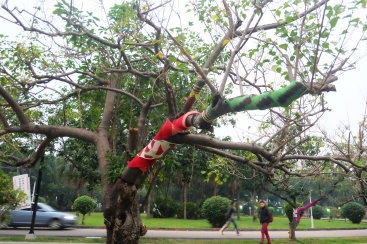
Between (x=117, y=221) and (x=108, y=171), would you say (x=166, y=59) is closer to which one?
(x=108, y=171)

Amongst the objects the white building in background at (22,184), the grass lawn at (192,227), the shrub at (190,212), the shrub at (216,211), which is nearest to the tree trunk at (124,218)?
the white building in background at (22,184)

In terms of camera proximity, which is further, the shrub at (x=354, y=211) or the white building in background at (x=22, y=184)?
the shrub at (x=354, y=211)

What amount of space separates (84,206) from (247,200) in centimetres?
3916

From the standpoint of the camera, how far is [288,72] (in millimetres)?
5820

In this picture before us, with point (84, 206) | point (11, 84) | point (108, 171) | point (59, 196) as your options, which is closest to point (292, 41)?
point (108, 171)

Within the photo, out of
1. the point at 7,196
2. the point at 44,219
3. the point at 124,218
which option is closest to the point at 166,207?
the point at 44,219

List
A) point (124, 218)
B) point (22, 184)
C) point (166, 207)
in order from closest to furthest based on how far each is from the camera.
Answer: point (124, 218), point (22, 184), point (166, 207)

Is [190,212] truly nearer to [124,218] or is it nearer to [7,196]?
[7,196]

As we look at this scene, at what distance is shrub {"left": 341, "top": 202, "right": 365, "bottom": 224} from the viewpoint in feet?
111

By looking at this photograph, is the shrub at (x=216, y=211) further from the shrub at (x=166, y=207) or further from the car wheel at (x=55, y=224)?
the shrub at (x=166, y=207)

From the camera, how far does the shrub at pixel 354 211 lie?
33.7 m

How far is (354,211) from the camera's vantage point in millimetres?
33781

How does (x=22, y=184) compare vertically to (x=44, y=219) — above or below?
above

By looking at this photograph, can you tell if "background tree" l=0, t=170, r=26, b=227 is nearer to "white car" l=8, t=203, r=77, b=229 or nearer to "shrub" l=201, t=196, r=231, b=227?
"white car" l=8, t=203, r=77, b=229
